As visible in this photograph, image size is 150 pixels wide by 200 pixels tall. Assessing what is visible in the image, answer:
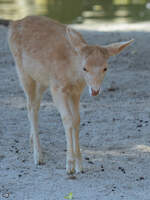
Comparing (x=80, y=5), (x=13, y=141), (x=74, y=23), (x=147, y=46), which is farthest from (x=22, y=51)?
(x=80, y=5)

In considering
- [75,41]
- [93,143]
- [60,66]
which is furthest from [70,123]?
[93,143]

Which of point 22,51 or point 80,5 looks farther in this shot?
point 80,5

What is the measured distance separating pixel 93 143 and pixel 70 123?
4.06ft

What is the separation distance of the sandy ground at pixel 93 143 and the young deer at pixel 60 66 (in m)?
0.28

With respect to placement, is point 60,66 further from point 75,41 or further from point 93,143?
point 93,143

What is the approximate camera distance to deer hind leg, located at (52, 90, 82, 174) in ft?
17.4

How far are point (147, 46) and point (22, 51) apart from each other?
6270 mm

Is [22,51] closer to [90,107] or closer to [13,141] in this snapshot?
[13,141]

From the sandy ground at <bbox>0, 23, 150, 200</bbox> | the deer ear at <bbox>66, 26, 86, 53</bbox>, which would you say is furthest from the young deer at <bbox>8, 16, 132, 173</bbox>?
the sandy ground at <bbox>0, 23, 150, 200</bbox>

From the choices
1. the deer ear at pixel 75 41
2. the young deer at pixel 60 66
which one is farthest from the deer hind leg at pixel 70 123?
the deer ear at pixel 75 41

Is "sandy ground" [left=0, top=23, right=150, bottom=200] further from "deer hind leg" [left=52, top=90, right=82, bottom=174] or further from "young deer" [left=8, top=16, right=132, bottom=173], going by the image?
"young deer" [left=8, top=16, right=132, bottom=173]

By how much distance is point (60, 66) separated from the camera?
536cm

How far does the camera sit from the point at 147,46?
11602 millimetres

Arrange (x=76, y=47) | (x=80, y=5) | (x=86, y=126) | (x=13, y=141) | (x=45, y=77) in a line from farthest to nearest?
(x=80, y=5), (x=86, y=126), (x=13, y=141), (x=45, y=77), (x=76, y=47)
